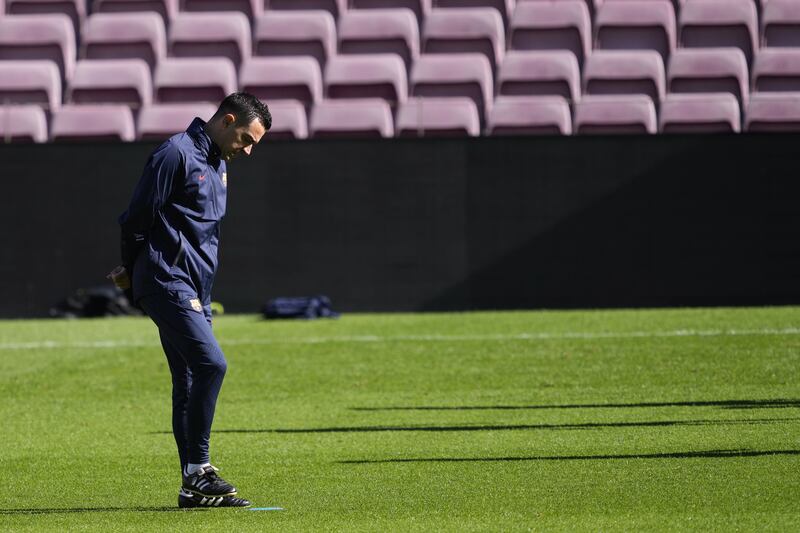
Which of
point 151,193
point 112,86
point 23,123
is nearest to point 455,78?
point 112,86

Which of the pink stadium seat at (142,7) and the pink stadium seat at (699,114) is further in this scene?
the pink stadium seat at (142,7)

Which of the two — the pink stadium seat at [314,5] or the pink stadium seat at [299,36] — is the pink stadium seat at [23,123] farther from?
the pink stadium seat at [314,5]

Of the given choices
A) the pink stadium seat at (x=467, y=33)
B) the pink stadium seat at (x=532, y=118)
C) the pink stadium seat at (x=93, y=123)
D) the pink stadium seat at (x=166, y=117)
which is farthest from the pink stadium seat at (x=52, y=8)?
the pink stadium seat at (x=532, y=118)

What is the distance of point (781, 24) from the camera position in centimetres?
2073

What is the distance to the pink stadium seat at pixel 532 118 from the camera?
19.6 metres

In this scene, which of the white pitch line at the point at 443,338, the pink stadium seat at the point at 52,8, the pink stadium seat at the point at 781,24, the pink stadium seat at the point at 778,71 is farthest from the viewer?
the pink stadium seat at the point at 52,8

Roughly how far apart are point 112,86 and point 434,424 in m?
13.1

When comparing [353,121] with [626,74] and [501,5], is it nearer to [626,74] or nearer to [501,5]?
[501,5]

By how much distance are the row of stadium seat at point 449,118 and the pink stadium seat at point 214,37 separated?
5.72 ft

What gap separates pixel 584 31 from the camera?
21.2 m

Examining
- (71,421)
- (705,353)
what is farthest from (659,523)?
(705,353)

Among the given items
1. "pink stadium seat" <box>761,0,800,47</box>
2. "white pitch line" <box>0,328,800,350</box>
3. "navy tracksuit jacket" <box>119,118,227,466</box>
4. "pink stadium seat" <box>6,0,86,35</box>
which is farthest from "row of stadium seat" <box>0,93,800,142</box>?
"navy tracksuit jacket" <box>119,118,227,466</box>

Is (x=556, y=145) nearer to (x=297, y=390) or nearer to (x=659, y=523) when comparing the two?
(x=297, y=390)

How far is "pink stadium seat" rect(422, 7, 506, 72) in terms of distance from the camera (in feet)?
70.0
